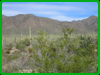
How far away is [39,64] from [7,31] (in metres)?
48.6

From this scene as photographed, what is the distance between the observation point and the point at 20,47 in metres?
19.7

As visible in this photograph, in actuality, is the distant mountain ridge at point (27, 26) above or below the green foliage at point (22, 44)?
above

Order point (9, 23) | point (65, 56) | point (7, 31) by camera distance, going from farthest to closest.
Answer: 1. point (9, 23)
2. point (7, 31)
3. point (65, 56)

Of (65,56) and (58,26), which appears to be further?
(58,26)

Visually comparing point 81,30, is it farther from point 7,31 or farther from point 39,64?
point 39,64

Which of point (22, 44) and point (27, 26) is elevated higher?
point (27, 26)

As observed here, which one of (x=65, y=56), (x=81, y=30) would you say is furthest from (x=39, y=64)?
(x=81, y=30)

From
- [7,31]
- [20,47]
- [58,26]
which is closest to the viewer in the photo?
[20,47]

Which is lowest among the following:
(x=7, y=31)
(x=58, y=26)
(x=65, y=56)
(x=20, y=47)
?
(x=20, y=47)

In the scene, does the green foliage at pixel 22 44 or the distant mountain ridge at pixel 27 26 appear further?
the distant mountain ridge at pixel 27 26

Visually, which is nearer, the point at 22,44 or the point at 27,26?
the point at 22,44

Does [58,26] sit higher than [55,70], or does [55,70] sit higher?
[58,26]

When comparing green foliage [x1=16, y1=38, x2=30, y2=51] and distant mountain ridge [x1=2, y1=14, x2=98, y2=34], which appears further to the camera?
distant mountain ridge [x1=2, y1=14, x2=98, y2=34]

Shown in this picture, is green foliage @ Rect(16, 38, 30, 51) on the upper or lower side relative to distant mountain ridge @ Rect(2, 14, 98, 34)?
lower
